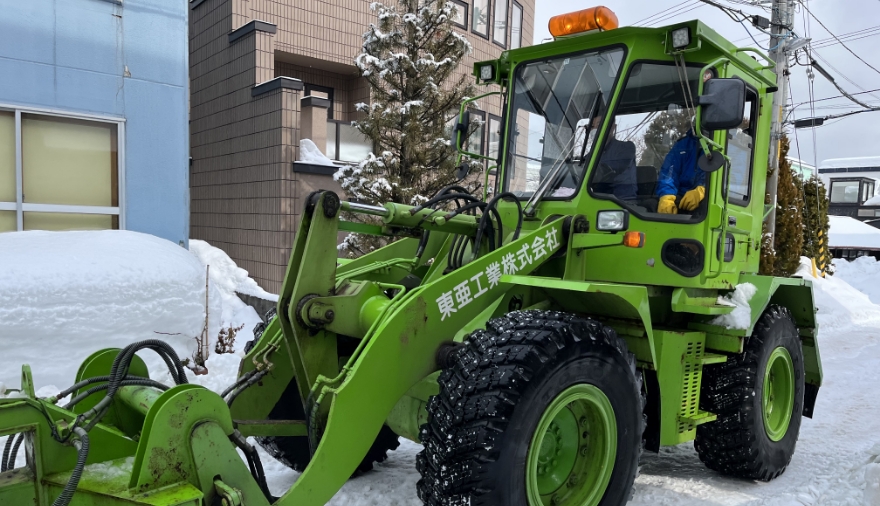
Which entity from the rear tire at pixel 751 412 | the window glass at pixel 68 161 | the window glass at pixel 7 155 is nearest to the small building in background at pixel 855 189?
the rear tire at pixel 751 412

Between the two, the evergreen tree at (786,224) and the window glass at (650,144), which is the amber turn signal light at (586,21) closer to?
the window glass at (650,144)

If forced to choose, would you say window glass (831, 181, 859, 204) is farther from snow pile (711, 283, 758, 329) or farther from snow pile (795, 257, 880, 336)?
snow pile (711, 283, 758, 329)

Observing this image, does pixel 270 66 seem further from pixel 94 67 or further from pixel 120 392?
pixel 120 392

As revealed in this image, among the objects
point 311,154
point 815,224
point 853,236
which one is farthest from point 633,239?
point 853,236

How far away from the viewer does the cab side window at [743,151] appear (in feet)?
14.4

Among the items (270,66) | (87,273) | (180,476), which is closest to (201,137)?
(270,66)

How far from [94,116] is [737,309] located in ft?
21.8

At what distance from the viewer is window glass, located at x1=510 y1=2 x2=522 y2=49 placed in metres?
15.8

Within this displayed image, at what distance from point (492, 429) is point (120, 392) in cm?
177

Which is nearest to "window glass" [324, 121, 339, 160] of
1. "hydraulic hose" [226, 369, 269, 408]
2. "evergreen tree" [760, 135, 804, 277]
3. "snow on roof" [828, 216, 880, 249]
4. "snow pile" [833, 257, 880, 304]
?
"hydraulic hose" [226, 369, 269, 408]

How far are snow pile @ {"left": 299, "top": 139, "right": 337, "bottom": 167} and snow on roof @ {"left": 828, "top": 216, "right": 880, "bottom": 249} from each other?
88.5 feet

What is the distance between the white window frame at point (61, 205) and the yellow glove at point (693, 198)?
611 cm

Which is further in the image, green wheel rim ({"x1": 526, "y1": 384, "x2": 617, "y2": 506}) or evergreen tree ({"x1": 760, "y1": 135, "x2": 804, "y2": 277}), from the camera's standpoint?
evergreen tree ({"x1": 760, "y1": 135, "x2": 804, "y2": 277})

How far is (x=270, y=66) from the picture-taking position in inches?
420
